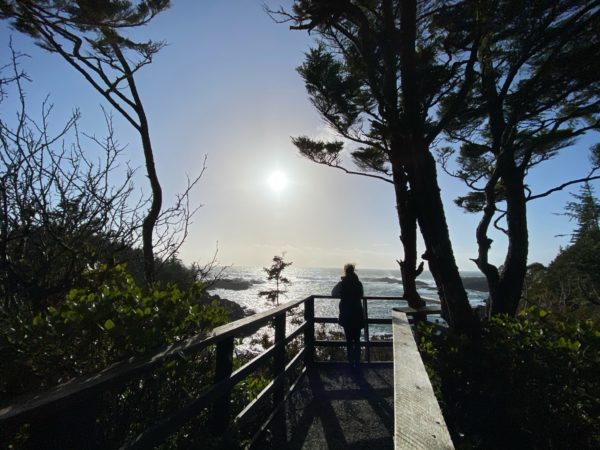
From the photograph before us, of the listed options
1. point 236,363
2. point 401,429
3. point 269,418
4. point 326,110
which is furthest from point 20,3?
point 401,429

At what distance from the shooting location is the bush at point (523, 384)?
2.03 m

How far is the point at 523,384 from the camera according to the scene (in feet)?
7.72

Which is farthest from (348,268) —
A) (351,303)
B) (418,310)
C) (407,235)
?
(418,310)

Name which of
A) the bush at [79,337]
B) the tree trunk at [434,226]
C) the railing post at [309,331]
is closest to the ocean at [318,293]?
the railing post at [309,331]

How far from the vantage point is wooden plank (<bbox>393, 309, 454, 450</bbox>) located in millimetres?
847

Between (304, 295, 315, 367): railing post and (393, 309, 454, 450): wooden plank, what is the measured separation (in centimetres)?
318

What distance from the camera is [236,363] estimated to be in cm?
276

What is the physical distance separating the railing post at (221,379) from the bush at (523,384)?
138 centimetres

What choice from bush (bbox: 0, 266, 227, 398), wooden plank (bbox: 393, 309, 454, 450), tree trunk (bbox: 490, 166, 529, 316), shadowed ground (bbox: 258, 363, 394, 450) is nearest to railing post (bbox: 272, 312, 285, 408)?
shadowed ground (bbox: 258, 363, 394, 450)

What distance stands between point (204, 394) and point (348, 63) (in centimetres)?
593

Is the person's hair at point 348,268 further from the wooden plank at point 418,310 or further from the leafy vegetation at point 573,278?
the leafy vegetation at point 573,278

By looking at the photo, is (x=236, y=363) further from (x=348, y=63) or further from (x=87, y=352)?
(x=348, y=63)

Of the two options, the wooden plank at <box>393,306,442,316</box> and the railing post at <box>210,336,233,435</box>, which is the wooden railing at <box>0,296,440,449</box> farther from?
the wooden plank at <box>393,306,442,316</box>

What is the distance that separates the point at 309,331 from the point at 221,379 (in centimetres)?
307
